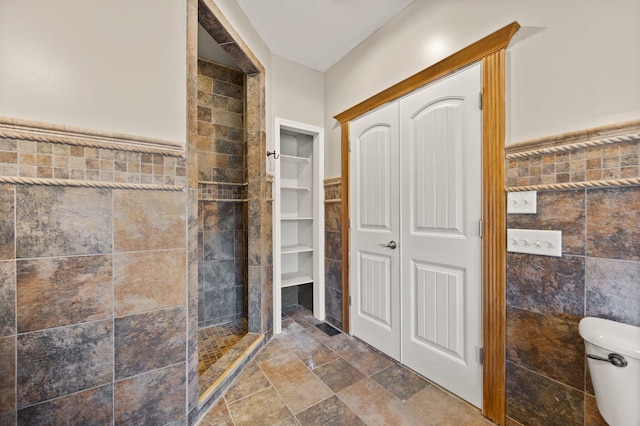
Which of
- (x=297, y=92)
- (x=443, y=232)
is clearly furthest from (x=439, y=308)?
(x=297, y=92)

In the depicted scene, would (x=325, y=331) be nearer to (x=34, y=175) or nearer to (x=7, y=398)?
(x=7, y=398)

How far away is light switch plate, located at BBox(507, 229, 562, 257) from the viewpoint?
3.93 feet

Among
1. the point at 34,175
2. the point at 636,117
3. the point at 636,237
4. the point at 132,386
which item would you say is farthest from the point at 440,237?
the point at 34,175

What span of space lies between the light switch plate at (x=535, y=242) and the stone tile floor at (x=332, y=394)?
0.99 meters

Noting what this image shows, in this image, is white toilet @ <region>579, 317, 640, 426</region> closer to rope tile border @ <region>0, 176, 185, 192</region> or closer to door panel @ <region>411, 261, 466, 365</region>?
door panel @ <region>411, 261, 466, 365</region>

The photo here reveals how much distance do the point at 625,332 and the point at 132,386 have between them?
6.83 ft

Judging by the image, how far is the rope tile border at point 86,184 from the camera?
3.20 feet

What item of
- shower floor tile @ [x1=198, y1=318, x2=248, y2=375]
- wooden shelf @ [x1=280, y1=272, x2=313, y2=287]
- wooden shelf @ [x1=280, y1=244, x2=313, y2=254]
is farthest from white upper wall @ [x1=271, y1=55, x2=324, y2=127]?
shower floor tile @ [x1=198, y1=318, x2=248, y2=375]

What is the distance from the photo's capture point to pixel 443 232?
1665mm

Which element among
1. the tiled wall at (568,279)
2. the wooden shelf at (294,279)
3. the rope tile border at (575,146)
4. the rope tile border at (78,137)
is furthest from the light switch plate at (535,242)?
the wooden shelf at (294,279)

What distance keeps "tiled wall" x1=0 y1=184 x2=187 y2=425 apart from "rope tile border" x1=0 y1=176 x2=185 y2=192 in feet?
0.07

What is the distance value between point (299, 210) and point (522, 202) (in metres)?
2.22

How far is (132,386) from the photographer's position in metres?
1.19

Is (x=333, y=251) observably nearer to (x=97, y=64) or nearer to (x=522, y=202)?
(x=522, y=202)
